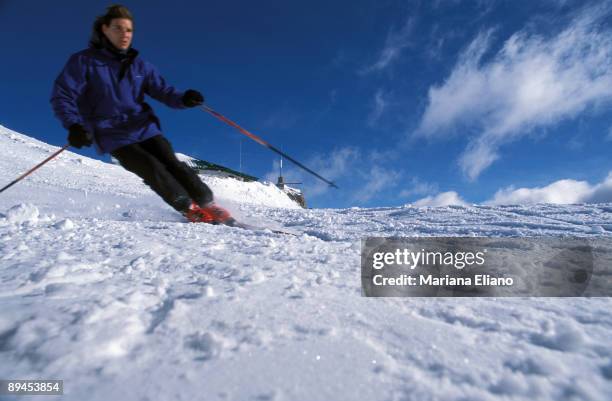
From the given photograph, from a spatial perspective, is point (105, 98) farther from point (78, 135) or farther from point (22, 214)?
point (22, 214)

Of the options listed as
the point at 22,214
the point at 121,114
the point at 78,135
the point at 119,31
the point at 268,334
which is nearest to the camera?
the point at 268,334

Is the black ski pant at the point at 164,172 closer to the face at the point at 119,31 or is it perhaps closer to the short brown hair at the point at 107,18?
the face at the point at 119,31

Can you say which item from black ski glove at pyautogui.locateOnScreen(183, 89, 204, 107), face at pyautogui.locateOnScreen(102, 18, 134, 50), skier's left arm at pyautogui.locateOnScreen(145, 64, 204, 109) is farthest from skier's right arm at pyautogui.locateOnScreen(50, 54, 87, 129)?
black ski glove at pyautogui.locateOnScreen(183, 89, 204, 107)

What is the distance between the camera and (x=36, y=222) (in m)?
2.80

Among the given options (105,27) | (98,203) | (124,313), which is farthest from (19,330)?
(98,203)

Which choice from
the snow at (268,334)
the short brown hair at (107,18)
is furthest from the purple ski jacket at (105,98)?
the snow at (268,334)

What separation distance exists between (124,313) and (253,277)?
562 mm

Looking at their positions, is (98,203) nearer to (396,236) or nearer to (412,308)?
(396,236)

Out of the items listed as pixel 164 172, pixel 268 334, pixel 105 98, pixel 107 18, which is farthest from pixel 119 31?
→ pixel 268 334

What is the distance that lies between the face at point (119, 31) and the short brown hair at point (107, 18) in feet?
0.13

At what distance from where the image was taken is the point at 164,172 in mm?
3549

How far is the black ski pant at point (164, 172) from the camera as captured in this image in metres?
3.52

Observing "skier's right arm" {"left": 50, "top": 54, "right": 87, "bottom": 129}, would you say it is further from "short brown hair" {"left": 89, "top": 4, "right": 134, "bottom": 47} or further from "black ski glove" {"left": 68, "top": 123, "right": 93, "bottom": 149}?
"short brown hair" {"left": 89, "top": 4, "right": 134, "bottom": 47}

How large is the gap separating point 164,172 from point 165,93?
1.10 m
